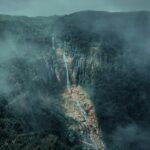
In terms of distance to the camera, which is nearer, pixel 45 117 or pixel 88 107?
pixel 45 117

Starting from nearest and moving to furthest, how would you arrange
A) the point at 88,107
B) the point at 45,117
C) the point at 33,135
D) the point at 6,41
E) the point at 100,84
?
the point at 33,135, the point at 45,117, the point at 88,107, the point at 100,84, the point at 6,41

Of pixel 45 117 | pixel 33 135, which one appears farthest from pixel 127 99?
pixel 33 135

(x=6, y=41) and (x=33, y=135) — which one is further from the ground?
(x=6, y=41)

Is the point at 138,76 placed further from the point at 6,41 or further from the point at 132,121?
the point at 6,41

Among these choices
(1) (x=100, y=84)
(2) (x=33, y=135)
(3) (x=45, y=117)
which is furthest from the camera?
(1) (x=100, y=84)

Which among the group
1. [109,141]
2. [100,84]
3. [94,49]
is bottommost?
[109,141]

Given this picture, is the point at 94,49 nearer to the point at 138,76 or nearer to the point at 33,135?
the point at 138,76
